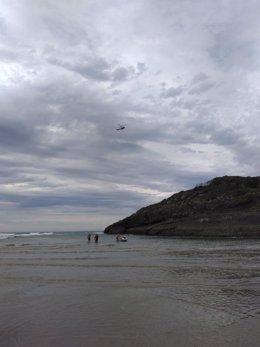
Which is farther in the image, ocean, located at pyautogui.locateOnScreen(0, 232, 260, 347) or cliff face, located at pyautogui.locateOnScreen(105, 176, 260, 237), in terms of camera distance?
cliff face, located at pyautogui.locateOnScreen(105, 176, 260, 237)

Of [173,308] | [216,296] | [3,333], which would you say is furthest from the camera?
[216,296]

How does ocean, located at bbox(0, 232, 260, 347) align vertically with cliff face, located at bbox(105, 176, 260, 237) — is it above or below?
below

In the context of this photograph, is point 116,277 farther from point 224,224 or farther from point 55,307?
point 224,224

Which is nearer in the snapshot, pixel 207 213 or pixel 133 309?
pixel 133 309

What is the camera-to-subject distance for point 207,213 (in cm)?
10194

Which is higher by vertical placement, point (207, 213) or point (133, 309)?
point (207, 213)

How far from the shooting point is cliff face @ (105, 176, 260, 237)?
285 feet

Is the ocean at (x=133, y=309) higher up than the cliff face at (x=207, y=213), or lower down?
lower down

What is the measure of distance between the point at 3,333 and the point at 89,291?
7741 millimetres

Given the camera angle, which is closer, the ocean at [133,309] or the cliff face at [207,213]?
the ocean at [133,309]

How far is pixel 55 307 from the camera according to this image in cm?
1510

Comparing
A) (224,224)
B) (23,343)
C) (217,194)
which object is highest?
(217,194)

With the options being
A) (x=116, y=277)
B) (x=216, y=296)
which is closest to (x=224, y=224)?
(x=116, y=277)

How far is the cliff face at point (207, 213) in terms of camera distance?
8675cm
